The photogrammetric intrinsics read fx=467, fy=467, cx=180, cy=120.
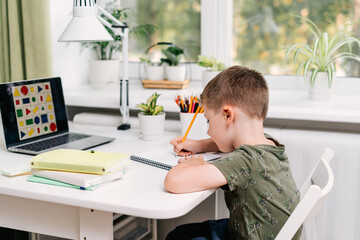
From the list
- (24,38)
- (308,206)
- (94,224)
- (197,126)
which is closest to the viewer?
(308,206)

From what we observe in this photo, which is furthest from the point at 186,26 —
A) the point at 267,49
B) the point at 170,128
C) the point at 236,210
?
the point at 236,210

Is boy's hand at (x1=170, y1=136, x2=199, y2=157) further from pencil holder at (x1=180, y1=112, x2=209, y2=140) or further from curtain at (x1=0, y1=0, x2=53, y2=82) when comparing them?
curtain at (x1=0, y1=0, x2=53, y2=82)

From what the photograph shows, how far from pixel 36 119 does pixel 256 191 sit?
86cm

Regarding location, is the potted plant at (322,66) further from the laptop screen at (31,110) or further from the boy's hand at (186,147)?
the laptop screen at (31,110)

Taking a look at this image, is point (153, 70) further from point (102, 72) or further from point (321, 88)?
point (321, 88)

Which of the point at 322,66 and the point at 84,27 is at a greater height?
the point at 84,27

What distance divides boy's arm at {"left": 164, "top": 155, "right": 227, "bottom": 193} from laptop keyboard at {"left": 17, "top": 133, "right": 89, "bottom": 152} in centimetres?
56

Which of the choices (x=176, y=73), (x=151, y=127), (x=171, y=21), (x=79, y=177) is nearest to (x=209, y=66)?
(x=176, y=73)

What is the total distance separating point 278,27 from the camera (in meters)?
2.05

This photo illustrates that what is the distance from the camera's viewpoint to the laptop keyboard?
1506 mm

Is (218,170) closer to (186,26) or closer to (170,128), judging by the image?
(170,128)

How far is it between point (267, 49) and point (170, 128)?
24.2 inches

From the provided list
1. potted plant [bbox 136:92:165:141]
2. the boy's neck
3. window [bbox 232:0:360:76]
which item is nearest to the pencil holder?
potted plant [bbox 136:92:165:141]

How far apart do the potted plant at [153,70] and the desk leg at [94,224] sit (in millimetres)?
1122
